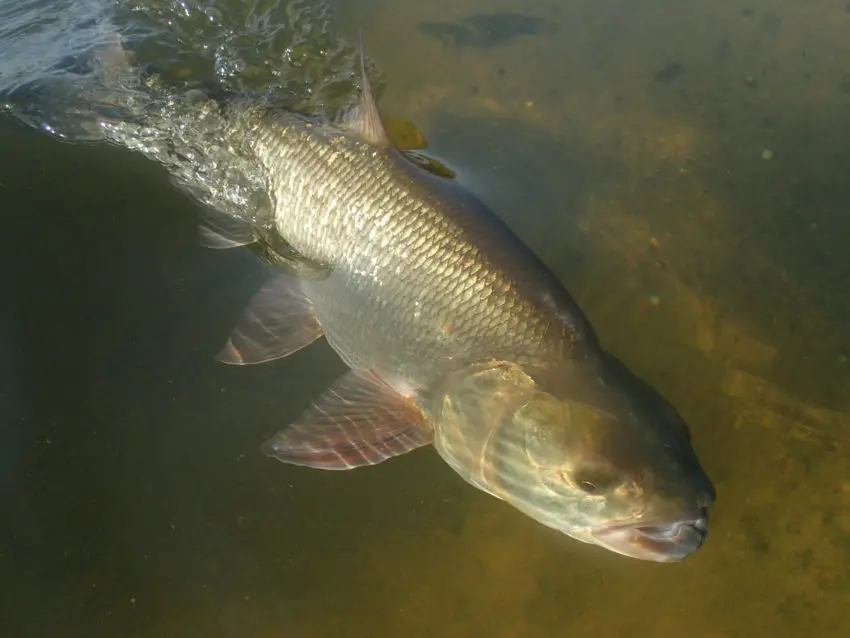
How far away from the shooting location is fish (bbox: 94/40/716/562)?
2.05 metres

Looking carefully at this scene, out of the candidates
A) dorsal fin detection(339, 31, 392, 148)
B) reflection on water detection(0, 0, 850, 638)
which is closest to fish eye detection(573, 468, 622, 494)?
reflection on water detection(0, 0, 850, 638)

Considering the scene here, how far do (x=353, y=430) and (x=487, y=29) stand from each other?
8.67 ft

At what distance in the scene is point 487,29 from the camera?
3.97 metres

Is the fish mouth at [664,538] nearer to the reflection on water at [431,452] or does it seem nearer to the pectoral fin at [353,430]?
the reflection on water at [431,452]

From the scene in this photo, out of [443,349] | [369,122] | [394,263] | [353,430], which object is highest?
[369,122]

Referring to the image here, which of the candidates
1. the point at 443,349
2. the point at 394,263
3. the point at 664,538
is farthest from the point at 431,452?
the point at 664,538

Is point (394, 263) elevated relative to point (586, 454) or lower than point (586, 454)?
elevated

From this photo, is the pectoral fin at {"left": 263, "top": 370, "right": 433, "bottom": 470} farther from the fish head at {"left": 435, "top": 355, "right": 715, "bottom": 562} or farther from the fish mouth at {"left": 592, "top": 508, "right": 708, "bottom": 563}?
the fish mouth at {"left": 592, "top": 508, "right": 708, "bottom": 563}

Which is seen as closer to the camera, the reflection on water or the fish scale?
the fish scale

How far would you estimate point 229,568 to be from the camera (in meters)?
2.56

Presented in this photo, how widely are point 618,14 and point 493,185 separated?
1594 mm

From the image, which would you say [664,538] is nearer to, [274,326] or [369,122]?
[274,326]

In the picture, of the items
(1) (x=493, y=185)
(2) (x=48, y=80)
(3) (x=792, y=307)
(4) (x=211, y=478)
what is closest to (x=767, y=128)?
(3) (x=792, y=307)

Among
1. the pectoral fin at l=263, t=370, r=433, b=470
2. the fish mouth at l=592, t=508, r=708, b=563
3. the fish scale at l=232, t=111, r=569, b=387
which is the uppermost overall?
the fish scale at l=232, t=111, r=569, b=387
